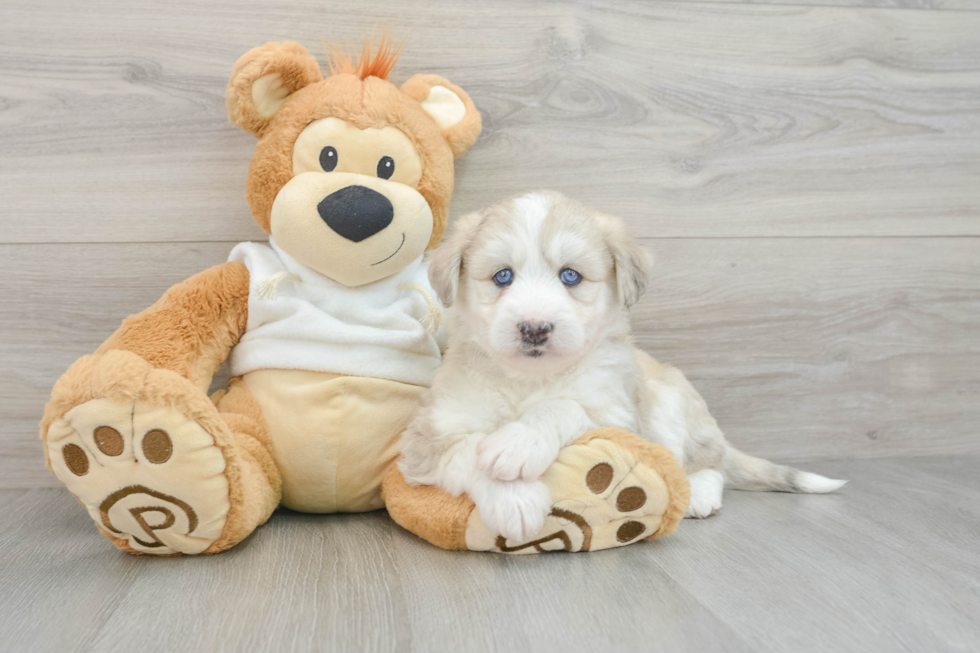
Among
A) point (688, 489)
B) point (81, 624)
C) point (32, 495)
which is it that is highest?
point (688, 489)

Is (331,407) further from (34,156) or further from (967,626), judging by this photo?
(967,626)

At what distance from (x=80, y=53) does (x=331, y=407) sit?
1.13 meters

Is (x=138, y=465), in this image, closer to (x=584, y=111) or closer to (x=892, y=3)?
(x=584, y=111)

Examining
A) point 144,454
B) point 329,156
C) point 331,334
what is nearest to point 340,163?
point 329,156

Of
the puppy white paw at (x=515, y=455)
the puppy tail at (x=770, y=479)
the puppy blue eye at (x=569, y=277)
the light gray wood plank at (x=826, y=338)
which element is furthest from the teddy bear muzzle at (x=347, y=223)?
the puppy tail at (x=770, y=479)

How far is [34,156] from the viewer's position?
1.77 metres

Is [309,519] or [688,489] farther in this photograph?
[309,519]

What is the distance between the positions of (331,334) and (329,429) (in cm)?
20

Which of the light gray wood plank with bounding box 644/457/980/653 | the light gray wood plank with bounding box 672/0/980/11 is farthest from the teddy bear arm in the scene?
the light gray wood plank with bounding box 672/0/980/11

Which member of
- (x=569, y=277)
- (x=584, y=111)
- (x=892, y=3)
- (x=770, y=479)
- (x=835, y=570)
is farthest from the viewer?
(x=892, y=3)

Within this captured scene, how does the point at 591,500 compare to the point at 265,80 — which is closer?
the point at 591,500

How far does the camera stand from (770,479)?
1.83 metres

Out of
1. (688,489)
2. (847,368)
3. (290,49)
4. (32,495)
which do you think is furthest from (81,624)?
(847,368)

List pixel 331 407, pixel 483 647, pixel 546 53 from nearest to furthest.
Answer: pixel 483 647, pixel 331 407, pixel 546 53
